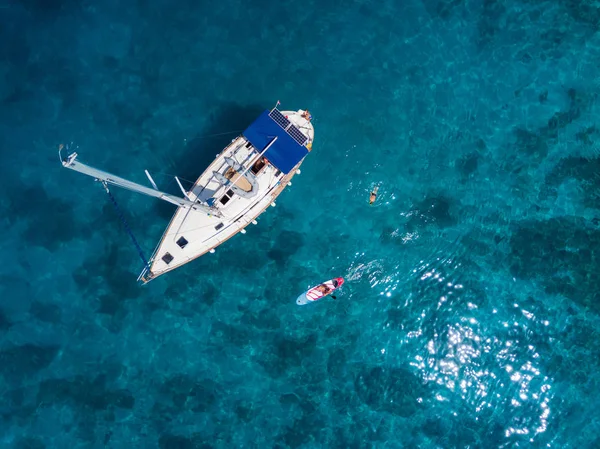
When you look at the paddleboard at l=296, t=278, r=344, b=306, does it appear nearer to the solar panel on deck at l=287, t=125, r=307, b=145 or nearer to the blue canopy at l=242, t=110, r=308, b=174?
the blue canopy at l=242, t=110, r=308, b=174

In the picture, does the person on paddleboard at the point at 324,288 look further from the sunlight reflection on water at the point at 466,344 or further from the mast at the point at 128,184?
the mast at the point at 128,184

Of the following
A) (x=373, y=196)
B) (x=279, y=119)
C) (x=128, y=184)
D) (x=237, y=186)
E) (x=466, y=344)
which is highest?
(x=279, y=119)

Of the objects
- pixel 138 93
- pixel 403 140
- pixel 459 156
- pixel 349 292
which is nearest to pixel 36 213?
pixel 138 93

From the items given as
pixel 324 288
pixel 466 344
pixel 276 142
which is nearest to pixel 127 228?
pixel 276 142

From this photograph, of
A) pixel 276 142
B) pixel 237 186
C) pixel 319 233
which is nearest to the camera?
pixel 276 142

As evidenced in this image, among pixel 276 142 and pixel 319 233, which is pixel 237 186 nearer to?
pixel 276 142

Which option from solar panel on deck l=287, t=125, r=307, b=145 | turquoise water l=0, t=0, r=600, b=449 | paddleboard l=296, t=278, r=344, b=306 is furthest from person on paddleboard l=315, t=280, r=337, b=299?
solar panel on deck l=287, t=125, r=307, b=145

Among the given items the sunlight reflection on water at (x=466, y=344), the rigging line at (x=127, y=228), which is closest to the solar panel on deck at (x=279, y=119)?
the sunlight reflection on water at (x=466, y=344)
